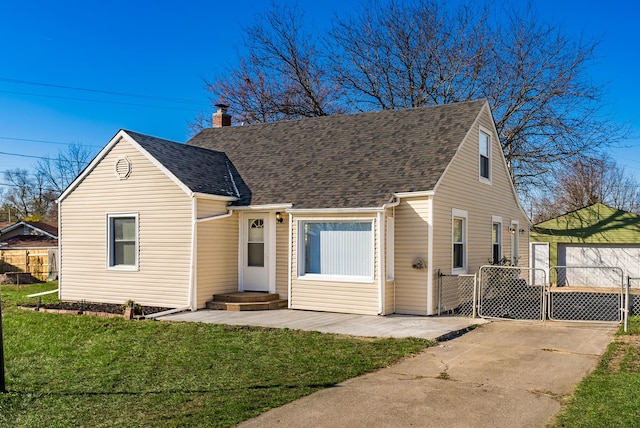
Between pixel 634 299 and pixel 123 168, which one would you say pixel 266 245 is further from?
pixel 634 299

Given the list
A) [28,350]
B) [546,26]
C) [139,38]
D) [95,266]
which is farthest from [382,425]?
[546,26]

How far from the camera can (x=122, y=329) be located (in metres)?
11.5

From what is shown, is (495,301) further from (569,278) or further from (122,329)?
(569,278)

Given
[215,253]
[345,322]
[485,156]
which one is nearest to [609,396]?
[345,322]

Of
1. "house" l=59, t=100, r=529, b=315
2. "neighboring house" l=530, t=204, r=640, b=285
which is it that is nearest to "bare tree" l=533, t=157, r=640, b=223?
"neighboring house" l=530, t=204, r=640, b=285

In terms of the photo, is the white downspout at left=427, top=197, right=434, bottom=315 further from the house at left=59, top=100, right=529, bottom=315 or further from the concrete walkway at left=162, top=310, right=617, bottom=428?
the concrete walkway at left=162, top=310, right=617, bottom=428

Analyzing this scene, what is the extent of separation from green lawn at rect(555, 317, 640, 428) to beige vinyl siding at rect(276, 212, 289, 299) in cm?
793

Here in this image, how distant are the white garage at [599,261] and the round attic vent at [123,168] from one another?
59.4 ft

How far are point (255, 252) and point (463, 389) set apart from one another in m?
9.16

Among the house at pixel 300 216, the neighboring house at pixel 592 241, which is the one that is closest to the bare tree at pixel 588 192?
the neighboring house at pixel 592 241

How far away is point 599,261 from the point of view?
79.3ft

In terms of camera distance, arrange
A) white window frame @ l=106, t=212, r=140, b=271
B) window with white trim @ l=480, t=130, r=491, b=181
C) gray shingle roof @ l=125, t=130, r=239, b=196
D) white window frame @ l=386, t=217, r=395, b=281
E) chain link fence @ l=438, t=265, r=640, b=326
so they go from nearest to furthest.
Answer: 1. chain link fence @ l=438, t=265, r=640, b=326
2. white window frame @ l=386, t=217, r=395, b=281
3. gray shingle roof @ l=125, t=130, r=239, b=196
4. white window frame @ l=106, t=212, r=140, b=271
5. window with white trim @ l=480, t=130, r=491, b=181

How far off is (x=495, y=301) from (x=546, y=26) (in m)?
16.1

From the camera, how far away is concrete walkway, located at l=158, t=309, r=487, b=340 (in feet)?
35.6
